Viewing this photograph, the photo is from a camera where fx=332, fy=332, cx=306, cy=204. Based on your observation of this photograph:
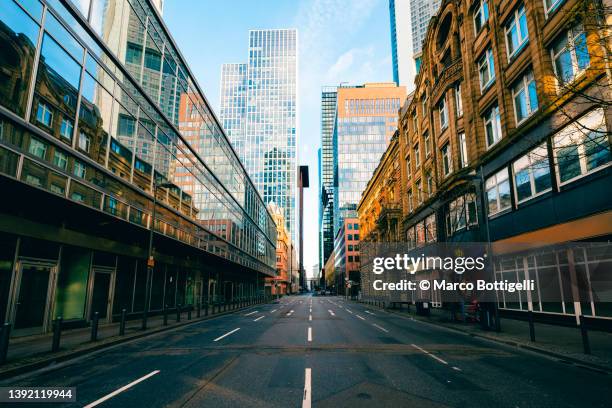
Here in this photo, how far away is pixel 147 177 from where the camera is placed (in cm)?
2094

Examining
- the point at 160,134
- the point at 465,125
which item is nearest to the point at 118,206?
the point at 160,134

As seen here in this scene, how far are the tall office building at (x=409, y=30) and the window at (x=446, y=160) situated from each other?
13594cm

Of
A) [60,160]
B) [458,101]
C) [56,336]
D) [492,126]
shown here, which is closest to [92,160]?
[60,160]

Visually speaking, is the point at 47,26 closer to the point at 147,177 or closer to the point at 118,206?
the point at 118,206

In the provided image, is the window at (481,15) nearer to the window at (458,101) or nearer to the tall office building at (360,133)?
the window at (458,101)

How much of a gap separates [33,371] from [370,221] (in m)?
57.3

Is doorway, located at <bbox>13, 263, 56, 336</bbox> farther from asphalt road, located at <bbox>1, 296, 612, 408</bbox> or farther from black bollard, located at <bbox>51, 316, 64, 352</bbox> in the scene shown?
asphalt road, located at <bbox>1, 296, 612, 408</bbox>

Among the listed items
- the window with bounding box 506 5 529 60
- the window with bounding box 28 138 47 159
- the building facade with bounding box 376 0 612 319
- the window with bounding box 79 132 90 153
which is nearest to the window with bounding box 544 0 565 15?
the building facade with bounding box 376 0 612 319

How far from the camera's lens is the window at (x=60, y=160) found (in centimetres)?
1287

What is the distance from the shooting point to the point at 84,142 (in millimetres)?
14789

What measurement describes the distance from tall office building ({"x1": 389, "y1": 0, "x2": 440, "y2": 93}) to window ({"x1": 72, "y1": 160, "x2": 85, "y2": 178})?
155790 mm

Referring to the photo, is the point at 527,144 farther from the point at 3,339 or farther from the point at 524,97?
the point at 3,339

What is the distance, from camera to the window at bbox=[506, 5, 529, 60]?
17.9 meters

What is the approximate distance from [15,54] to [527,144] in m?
21.6
